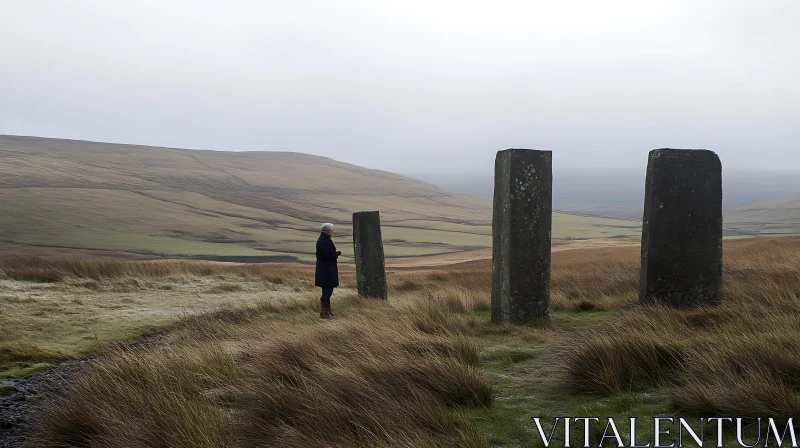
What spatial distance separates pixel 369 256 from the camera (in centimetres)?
1190

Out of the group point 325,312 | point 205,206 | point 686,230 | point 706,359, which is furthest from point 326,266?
point 205,206

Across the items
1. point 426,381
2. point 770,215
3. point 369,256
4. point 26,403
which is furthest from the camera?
point 770,215

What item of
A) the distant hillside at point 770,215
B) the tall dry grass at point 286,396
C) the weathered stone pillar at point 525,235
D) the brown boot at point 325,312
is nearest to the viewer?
the tall dry grass at point 286,396

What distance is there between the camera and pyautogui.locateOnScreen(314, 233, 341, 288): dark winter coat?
10.5 metres

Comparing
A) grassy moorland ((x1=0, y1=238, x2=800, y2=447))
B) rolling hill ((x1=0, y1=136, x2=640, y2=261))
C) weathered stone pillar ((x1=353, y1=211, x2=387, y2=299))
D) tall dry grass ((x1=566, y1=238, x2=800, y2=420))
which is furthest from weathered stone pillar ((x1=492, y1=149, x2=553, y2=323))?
rolling hill ((x1=0, y1=136, x2=640, y2=261))

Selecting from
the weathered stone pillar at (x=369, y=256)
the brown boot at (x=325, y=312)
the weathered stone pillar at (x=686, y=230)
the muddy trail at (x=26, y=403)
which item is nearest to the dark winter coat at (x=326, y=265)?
the brown boot at (x=325, y=312)

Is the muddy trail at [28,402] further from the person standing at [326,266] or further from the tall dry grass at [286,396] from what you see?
the person standing at [326,266]

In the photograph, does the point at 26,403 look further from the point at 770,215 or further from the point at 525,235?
the point at 770,215

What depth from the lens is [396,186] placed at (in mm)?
152125

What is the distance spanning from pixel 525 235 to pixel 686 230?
207cm

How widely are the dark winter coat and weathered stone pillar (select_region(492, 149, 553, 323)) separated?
3489mm

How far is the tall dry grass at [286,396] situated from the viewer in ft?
11.7

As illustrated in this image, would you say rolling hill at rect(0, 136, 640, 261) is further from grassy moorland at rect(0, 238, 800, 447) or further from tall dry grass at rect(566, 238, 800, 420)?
tall dry grass at rect(566, 238, 800, 420)

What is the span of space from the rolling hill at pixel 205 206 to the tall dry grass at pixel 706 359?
44.1 meters
